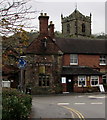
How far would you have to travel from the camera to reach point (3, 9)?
327 inches

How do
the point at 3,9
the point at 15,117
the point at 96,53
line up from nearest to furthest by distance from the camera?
1. the point at 3,9
2. the point at 15,117
3. the point at 96,53

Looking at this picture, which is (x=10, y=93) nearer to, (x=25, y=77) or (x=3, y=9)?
(x=3, y=9)

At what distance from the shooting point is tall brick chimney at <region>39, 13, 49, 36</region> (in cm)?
3573

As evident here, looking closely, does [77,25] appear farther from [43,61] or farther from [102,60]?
[43,61]

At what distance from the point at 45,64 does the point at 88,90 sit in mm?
6881

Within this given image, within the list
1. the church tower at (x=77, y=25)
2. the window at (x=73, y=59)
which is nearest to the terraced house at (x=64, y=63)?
the window at (x=73, y=59)

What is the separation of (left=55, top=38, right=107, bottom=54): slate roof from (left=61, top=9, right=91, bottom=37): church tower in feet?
86.7

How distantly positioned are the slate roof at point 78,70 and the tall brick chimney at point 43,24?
576cm

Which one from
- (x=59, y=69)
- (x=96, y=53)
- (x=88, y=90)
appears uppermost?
(x=96, y=53)

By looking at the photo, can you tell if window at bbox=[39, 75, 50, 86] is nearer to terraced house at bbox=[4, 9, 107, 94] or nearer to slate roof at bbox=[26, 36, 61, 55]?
terraced house at bbox=[4, 9, 107, 94]

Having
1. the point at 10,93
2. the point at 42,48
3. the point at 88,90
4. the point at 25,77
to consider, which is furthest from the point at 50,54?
the point at 10,93

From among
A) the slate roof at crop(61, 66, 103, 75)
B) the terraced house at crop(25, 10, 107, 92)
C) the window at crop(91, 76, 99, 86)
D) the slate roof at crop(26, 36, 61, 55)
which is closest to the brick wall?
the terraced house at crop(25, 10, 107, 92)

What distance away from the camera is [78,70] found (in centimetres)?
3753

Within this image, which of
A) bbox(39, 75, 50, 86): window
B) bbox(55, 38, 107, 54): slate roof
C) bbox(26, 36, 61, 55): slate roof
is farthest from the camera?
bbox(55, 38, 107, 54): slate roof
